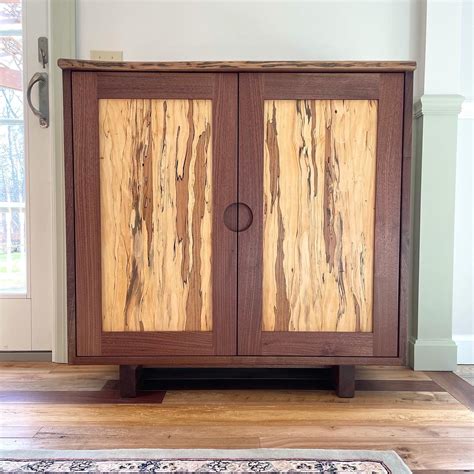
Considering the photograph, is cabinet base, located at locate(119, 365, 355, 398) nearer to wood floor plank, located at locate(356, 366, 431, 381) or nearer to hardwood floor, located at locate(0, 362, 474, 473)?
hardwood floor, located at locate(0, 362, 474, 473)

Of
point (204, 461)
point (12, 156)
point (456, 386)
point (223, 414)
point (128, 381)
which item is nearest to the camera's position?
point (204, 461)

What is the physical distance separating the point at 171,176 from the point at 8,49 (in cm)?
96

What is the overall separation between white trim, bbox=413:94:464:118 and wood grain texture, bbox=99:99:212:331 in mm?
828

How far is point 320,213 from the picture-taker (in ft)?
4.03

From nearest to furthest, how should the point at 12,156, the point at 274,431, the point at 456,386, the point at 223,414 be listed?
the point at 274,431
the point at 223,414
the point at 456,386
the point at 12,156

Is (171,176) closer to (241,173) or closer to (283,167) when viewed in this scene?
(241,173)

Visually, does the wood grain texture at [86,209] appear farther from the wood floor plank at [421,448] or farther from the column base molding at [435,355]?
the column base molding at [435,355]

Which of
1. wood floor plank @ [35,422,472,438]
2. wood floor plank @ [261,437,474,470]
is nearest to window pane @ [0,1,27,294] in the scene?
wood floor plank @ [35,422,472,438]

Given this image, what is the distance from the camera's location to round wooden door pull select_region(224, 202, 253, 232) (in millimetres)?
1226

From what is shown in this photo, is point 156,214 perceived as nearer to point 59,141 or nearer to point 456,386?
point 59,141

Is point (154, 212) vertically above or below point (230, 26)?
below

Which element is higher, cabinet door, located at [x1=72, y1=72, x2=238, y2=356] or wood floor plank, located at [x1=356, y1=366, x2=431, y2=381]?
cabinet door, located at [x1=72, y1=72, x2=238, y2=356]

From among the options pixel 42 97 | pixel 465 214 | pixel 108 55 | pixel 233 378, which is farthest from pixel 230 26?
pixel 233 378

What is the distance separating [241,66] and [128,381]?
0.98 m
